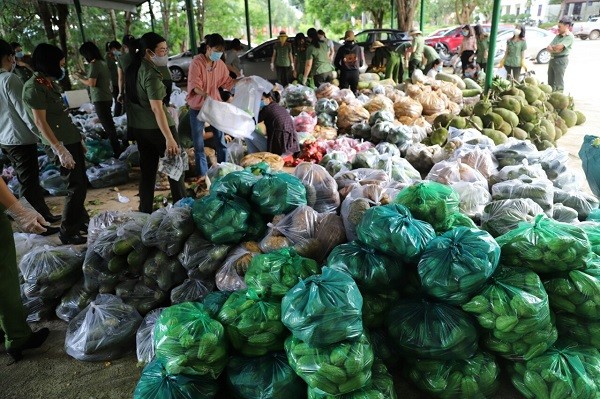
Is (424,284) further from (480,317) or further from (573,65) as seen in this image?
Answer: (573,65)

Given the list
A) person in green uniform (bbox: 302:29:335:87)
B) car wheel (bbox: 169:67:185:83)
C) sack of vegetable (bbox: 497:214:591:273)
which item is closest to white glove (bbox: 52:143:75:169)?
sack of vegetable (bbox: 497:214:591:273)

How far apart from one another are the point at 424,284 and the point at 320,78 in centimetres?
799

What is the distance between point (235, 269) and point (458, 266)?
1.37 m

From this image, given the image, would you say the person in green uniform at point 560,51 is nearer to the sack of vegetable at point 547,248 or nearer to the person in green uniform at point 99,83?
the sack of vegetable at point 547,248

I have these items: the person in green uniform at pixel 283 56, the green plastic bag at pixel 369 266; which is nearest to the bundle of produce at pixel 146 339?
the green plastic bag at pixel 369 266

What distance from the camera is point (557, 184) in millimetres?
3932

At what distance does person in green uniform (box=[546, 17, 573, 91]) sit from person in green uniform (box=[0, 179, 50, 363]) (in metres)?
8.87

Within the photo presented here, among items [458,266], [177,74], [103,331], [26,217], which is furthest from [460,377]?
[177,74]

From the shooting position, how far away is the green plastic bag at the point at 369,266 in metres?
2.31

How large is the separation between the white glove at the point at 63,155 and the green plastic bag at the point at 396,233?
273cm

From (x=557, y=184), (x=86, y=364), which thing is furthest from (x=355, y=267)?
(x=557, y=184)

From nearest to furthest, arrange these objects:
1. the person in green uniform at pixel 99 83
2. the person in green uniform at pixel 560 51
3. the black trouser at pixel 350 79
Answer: the person in green uniform at pixel 99 83 → the person in green uniform at pixel 560 51 → the black trouser at pixel 350 79

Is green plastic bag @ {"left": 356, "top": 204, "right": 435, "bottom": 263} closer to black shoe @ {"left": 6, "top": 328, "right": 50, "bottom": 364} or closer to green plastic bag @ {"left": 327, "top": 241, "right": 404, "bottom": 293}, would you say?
green plastic bag @ {"left": 327, "top": 241, "right": 404, "bottom": 293}

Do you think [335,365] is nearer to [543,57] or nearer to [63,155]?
[63,155]
